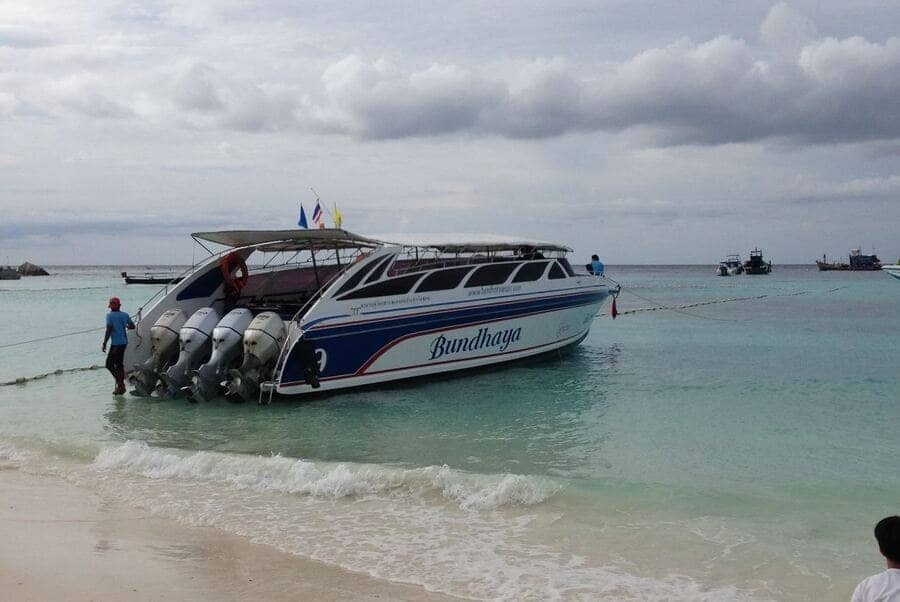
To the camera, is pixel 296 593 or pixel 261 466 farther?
pixel 261 466

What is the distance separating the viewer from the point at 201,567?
569 centimetres

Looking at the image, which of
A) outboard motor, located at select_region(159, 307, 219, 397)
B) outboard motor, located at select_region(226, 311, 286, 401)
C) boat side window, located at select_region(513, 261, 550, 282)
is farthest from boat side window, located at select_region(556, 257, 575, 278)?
outboard motor, located at select_region(159, 307, 219, 397)

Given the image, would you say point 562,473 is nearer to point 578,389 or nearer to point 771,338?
point 578,389

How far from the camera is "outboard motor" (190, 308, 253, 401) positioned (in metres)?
12.1

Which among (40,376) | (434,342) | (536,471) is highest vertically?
(434,342)

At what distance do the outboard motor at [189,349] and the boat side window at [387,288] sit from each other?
230cm

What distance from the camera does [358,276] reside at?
1314 cm

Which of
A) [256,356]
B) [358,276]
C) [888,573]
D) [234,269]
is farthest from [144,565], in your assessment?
[234,269]

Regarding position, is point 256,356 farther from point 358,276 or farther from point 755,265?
point 755,265

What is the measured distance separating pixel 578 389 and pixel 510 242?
354 cm

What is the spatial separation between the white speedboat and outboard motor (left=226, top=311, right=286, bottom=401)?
0.02 m

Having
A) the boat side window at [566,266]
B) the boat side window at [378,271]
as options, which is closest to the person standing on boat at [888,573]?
the boat side window at [378,271]

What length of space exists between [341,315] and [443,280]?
245 centimetres

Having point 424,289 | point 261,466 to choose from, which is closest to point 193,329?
point 424,289
